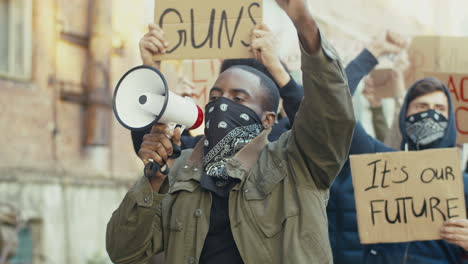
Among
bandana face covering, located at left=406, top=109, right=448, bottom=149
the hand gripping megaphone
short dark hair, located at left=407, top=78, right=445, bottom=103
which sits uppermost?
short dark hair, located at left=407, top=78, right=445, bottom=103

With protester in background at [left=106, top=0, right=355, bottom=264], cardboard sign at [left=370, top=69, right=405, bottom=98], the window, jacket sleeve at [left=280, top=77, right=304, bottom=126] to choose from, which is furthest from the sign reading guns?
the window

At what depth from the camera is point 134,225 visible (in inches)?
114

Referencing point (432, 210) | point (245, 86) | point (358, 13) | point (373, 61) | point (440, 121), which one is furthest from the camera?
point (358, 13)

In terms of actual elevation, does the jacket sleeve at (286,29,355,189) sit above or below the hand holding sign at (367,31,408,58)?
below

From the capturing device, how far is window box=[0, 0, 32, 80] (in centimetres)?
1098

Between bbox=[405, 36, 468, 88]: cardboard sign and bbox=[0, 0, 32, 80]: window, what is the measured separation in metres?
7.14

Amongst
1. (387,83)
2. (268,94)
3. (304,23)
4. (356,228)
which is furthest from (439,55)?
(304,23)

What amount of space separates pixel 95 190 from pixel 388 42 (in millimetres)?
8329

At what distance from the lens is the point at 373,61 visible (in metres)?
4.38

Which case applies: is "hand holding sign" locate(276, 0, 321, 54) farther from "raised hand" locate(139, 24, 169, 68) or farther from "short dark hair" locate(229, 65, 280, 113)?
"raised hand" locate(139, 24, 169, 68)

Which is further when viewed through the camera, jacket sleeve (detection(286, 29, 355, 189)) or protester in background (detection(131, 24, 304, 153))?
protester in background (detection(131, 24, 304, 153))

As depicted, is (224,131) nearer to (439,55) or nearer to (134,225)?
(134,225)

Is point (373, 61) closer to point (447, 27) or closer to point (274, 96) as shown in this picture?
point (274, 96)

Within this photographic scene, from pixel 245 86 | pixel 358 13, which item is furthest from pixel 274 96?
pixel 358 13
